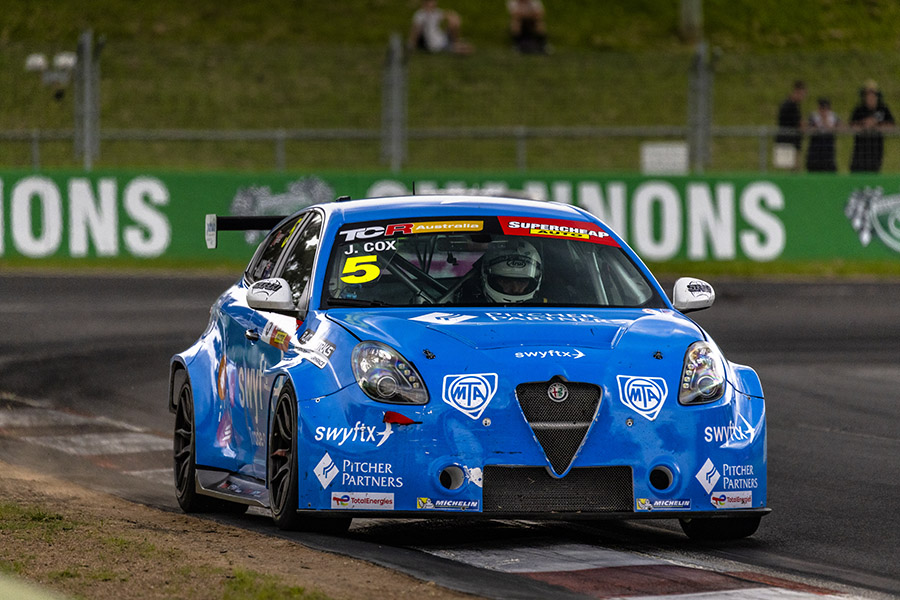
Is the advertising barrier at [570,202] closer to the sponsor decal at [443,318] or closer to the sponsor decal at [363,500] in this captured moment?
the sponsor decal at [443,318]

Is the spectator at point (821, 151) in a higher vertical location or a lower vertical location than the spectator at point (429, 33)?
lower

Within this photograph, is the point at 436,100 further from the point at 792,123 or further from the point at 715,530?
the point at 715,530

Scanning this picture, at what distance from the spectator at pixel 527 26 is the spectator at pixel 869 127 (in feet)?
34.3

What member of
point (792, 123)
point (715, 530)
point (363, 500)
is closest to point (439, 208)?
point (363, 500)

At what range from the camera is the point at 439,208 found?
27.1 ft

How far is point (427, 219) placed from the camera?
818cm

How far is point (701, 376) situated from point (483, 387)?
3.09ft

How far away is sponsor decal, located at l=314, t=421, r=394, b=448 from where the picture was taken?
6883mm

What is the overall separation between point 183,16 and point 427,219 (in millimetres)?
38508

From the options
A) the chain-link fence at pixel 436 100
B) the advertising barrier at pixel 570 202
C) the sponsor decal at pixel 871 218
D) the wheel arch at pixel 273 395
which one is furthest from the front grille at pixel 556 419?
the chain-link fence at pixel 436 100

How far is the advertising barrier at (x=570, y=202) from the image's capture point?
25.0 meters

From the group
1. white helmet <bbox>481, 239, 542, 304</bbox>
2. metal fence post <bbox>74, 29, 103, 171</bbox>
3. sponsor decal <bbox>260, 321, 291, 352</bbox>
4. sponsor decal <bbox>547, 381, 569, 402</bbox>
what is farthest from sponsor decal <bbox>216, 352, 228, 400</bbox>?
metal fence post <bbox>74, 29, 103, 171</bbox>

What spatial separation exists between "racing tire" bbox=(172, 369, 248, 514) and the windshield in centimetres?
134

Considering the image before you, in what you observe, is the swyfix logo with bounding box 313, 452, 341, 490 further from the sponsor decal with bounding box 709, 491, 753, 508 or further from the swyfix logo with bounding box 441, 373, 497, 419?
the sponsor decal with bounding box 709, 491, 753, 508
